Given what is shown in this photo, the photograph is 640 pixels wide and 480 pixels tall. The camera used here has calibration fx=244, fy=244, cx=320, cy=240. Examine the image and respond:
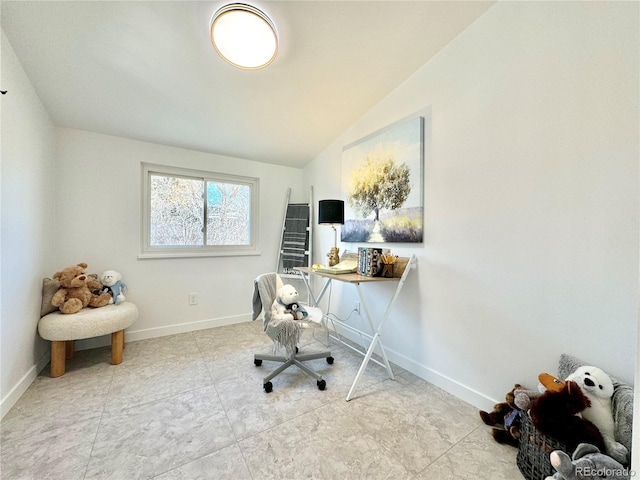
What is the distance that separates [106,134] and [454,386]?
3.69 metres

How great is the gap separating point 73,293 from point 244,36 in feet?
7.70

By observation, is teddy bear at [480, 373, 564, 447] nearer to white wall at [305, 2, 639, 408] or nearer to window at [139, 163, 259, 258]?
white wall at [305, 2, 639, 408]

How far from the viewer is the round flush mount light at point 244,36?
1.37 m

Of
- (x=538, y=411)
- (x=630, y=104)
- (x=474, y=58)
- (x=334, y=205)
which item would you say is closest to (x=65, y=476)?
(x=538, y=411)

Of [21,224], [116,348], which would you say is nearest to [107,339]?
[116,348]

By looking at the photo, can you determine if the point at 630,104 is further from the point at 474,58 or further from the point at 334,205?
A: the point at 334,205

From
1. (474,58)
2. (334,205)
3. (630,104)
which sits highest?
→ (474,58)

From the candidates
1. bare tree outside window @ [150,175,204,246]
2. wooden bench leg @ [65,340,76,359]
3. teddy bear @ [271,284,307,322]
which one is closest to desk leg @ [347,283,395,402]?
teddy bear @ [271,284,307,322]

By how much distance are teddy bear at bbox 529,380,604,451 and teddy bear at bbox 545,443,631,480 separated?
0.04 m

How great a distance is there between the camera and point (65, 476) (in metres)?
1.07

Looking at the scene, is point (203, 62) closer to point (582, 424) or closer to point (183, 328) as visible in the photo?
point (183, 328)

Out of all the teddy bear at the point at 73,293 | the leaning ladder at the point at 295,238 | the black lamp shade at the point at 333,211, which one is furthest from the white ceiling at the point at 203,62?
the teddy bear at the point at 73,293

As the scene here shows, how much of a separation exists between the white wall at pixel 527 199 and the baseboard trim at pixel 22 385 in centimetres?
262
